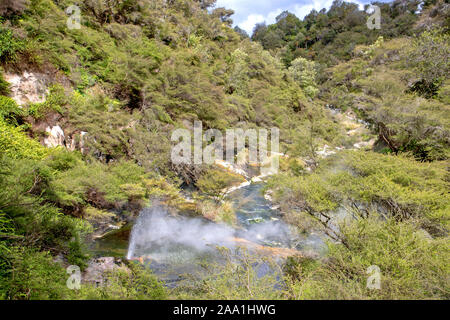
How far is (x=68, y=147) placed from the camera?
937 centimetres

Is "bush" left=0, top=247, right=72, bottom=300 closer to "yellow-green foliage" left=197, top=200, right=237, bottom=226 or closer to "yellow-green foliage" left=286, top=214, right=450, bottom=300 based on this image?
"yellow-green foliage" left=286, top=214, right=450, bottom=300

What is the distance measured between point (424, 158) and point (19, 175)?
17.6 metres

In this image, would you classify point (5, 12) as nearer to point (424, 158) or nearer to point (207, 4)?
point (424, 158)

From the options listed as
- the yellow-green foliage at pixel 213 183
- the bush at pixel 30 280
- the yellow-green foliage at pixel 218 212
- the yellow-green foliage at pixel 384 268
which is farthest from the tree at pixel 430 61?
the bush at pixel 30 280

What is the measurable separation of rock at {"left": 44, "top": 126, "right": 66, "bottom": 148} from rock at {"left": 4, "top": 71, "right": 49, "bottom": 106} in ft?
3.84

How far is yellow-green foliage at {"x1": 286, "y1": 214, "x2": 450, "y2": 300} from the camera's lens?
4.19m

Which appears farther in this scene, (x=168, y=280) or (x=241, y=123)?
(x=241, y=123)

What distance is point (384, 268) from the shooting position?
16.3 ft

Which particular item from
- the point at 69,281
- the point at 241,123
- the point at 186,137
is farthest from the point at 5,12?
the point at 241,123

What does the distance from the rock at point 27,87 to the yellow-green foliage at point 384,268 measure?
1058cm

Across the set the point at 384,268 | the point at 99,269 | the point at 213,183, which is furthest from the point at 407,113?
the point at 99,269

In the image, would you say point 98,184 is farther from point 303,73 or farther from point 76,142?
point 303,73

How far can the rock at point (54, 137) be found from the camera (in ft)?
28.0

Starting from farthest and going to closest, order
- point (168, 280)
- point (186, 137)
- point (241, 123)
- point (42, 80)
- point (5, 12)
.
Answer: point (241, 123), point (186, 137), point (42, 80), point (5, 12), point (168, 280)
